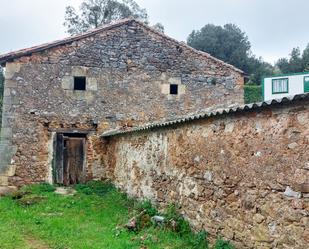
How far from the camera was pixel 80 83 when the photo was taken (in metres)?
13.4

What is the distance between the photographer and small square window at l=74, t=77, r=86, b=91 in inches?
524

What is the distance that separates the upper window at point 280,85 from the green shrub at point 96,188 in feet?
33.9

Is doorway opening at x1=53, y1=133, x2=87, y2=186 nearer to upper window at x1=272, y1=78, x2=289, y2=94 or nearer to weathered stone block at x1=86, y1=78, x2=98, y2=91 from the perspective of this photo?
weathered stone block at x1=86, y1=78, x2=98, y2=91

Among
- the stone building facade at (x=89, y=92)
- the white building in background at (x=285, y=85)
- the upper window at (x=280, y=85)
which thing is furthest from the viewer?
the upper window at (x=280, y=85)

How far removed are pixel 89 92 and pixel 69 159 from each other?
7.05ft

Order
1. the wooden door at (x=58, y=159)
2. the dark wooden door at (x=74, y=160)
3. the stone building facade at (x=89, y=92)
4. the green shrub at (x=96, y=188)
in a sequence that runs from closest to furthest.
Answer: the green shrub at (x=96, y=188) → the stone building facade at (x=89, y=92) → the wooden door at (x=58, y=159) → the dark wooden door at (x=74, y=160)

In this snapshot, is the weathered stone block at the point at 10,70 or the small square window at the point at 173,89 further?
the small square window at the point at 173,89

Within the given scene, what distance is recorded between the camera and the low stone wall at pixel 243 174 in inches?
196

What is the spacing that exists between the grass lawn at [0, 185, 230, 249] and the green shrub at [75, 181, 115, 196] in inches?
1.1

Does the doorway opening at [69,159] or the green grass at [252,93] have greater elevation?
the green grass at [252,93]

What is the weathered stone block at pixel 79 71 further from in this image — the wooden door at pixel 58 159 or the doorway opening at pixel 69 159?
the wooden door at pixel 58 159

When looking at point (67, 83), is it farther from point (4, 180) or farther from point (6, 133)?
point (4, 180)

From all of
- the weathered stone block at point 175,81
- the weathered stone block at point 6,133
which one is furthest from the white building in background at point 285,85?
the weathered stone block at point 6,133

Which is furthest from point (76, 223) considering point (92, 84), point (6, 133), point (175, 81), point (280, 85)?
point (280, 85)
